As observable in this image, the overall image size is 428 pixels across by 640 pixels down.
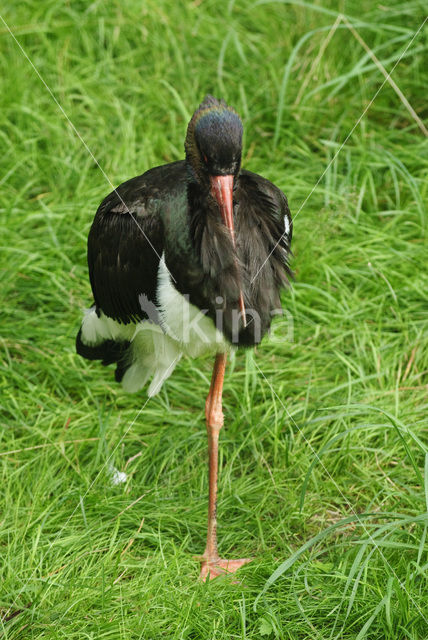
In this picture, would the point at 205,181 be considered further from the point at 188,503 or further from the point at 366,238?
the point at 366,238

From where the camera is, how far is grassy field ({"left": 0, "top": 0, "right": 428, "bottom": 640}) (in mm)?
3254

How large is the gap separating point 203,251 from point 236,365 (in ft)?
4.66

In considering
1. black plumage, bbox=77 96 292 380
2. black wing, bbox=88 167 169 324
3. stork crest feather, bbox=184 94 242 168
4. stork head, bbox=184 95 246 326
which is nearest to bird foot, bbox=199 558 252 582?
black plumage, bbox=77 96 292 380

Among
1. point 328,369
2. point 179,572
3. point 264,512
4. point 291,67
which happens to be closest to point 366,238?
point 328,369

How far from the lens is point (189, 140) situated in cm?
330

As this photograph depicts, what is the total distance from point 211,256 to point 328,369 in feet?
4.62

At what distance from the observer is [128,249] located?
3.61 meters

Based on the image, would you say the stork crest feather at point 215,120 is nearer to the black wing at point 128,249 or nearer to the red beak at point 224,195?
the red beak at point 224,195

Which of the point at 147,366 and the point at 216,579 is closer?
the point at 216,579

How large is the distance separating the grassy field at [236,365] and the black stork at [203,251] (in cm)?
34

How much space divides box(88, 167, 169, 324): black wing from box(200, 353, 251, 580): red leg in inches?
18.3

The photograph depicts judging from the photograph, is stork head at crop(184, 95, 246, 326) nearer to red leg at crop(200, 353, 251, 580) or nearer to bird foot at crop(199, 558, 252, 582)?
red leg at crop(200, 353, 251, 580)

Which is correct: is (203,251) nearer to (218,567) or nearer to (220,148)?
(220,148)

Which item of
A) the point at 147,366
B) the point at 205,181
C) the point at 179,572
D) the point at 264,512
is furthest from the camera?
the point at 147,366
